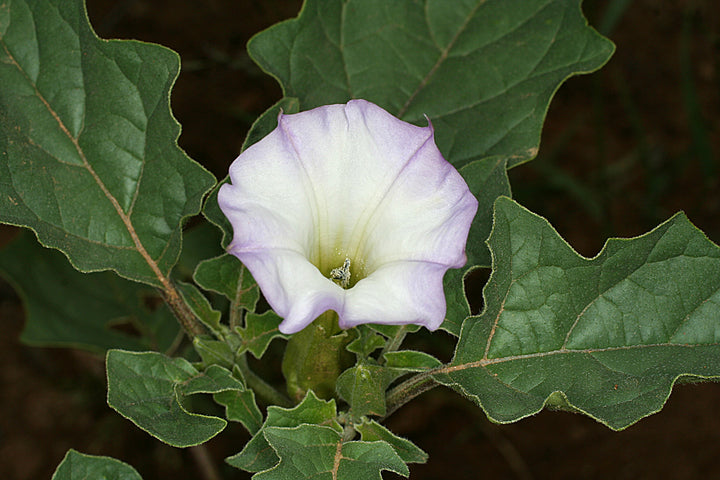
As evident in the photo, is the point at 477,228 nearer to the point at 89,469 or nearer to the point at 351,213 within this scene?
the point at 351,213

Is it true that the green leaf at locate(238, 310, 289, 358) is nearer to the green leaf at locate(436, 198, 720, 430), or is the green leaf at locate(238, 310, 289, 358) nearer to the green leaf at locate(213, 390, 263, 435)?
the green leaf at locate(213, 390, 263, 435)

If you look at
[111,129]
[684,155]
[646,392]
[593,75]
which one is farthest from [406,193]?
[684,155]

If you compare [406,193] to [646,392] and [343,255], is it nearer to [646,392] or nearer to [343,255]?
[343,255]

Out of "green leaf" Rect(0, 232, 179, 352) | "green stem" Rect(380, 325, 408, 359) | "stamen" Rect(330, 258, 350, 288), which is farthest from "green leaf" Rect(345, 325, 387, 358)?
"green leaf" Rect(0, 232, 179, 352)

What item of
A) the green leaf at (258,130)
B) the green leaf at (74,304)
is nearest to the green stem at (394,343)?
the green leaf at (258,130)

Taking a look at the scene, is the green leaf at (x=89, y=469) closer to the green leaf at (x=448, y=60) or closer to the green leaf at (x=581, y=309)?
the green leaf at (x=581, y=309)

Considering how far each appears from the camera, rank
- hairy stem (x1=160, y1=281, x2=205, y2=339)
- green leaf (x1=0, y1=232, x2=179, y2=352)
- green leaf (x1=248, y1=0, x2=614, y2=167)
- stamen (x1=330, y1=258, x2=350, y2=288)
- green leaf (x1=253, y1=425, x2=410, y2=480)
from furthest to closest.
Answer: green leaf (x1=0, y1=232, x2=179, y2=352)
green leaf (x1=248, y1=0, x2=614, y2=167)
hairy stem (x1=160, y1=281, x2=205, y2=339)
stamen (x1=330, y1=258, x2=350, y2=288)
green leaf (x1=253, y1=425, x2=410, y2=480)
